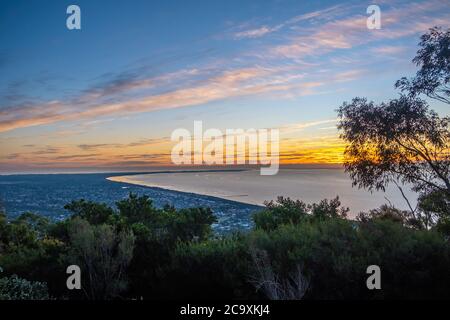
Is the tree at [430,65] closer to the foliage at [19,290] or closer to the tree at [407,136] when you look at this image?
the tree at [407,136]

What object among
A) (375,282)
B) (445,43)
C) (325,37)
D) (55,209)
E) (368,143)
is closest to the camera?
(375,282)

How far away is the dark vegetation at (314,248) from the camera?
7.23 meters

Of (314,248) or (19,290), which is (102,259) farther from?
(314,248)

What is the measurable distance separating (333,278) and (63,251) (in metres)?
7.32

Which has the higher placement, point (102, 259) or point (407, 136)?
point (407, 136)

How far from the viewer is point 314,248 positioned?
768 centimetres

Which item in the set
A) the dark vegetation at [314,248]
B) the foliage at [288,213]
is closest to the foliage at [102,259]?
the dark vegetation at [314,248]

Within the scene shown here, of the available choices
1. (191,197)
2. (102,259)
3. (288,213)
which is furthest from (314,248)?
(191,197)

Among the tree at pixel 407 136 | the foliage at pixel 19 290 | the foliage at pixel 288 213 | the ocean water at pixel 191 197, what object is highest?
the tree at pixel 407 136

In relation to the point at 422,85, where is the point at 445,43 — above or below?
above

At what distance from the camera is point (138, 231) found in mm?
11195

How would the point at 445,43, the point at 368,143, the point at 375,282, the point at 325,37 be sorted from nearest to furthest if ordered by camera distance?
1. the point at 375,282
2. the point at 445,43
3. the point at 368,143
4. the point at 325,37

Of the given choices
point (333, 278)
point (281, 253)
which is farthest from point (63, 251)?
point (333, 278)

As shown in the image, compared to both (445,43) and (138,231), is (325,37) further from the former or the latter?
(138,231)
